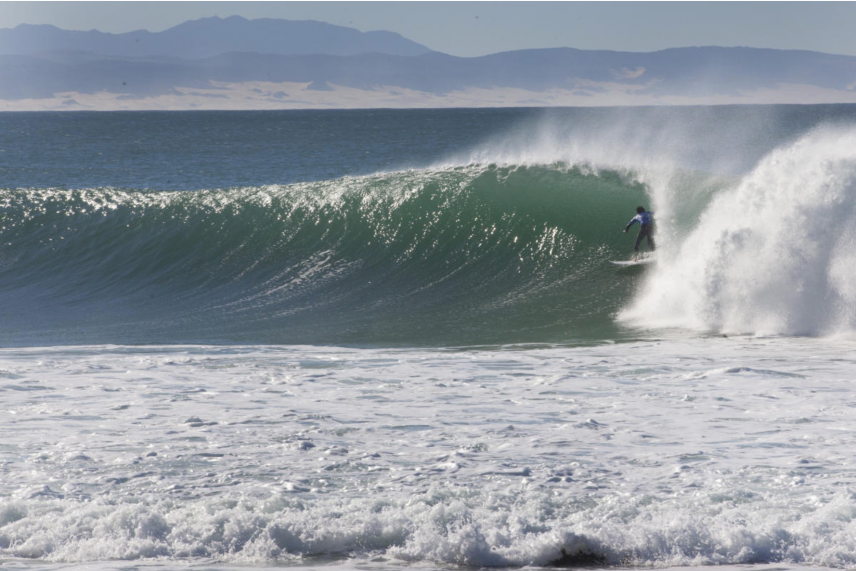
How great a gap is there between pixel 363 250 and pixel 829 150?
6941 mm

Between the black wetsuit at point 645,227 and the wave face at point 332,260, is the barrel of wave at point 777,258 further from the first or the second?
the black wetsuit at point 645,227

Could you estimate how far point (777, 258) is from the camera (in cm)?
1012

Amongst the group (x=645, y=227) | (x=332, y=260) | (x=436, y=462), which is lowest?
(x=436, y=462)

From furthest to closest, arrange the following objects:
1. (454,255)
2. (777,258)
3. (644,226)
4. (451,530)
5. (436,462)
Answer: (454,255)
(644,226)
(777,258)
(436,462)
(451,530)

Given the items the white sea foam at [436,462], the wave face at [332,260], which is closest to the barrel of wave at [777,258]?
the wave face at [332,260]

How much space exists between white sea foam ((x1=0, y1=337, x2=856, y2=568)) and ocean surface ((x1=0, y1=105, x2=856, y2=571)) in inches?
0.8

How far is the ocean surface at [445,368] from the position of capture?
459 cm

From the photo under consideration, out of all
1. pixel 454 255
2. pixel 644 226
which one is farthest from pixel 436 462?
pixel 454 255

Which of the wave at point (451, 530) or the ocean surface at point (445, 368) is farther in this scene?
the ocean surface at point (445, 368)

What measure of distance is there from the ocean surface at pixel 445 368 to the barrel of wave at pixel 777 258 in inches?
1.3

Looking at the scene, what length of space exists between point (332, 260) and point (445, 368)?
6606 millimetres

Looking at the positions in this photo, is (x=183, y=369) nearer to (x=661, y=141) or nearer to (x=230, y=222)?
(x=230, y=222)

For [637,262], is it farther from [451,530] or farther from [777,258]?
[451,530]

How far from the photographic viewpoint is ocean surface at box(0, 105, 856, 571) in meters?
4.59
